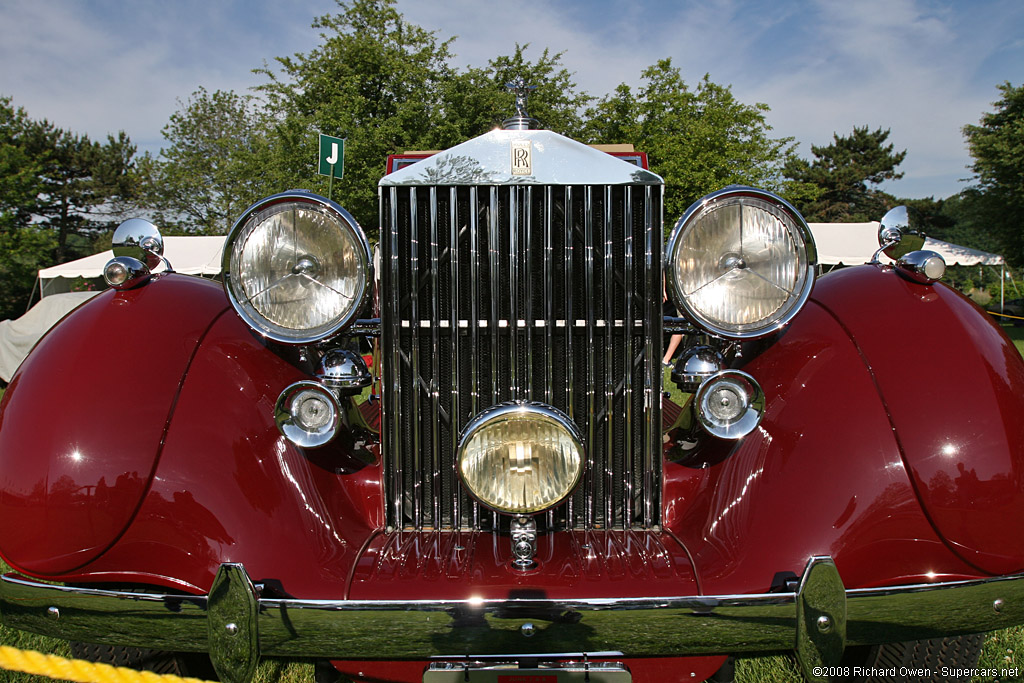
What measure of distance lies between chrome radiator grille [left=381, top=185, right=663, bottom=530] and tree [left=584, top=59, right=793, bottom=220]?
1585 centimetres

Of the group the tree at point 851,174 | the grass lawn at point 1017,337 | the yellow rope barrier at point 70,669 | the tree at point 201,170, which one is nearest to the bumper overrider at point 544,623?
the yellow rope barrier at point 70,669

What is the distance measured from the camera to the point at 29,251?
1009 inches

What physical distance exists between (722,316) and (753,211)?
32cm

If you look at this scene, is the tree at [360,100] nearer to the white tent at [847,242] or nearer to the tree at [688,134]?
the tree at [688,134]

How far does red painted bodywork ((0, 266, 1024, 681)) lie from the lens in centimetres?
157

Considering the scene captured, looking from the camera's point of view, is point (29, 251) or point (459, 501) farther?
point (29, 251)

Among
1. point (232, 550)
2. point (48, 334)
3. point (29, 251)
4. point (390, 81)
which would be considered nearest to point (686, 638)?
point (232, 550)

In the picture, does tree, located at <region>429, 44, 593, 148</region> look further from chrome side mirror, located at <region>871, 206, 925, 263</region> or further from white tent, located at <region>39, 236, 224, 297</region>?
chrome side mirror, located at <region>871, 206, 925, 263</region>

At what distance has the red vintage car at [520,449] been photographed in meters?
1.44

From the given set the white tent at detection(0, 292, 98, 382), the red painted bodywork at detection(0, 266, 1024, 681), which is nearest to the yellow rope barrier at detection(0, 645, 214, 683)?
the red painted bodywork at detection(0, 266, 1024, 681)

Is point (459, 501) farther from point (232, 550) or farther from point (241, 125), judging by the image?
point (241, 125)

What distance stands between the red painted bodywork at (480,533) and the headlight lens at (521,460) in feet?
0.66

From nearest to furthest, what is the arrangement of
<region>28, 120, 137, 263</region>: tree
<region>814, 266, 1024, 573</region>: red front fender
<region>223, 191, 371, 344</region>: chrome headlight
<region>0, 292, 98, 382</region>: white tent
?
<region>814, 266, 1024, 573</region>: red front fender
<region>223, 191, 371, 344</region>: chrome headlight
<region>0, 292, 98, 382</region>: white tent
<region>28, 120, 137, 263</region>: tree

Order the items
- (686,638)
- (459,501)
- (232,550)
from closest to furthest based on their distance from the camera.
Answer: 1. (686,638)
2. (232,550)
3. (459,501)
